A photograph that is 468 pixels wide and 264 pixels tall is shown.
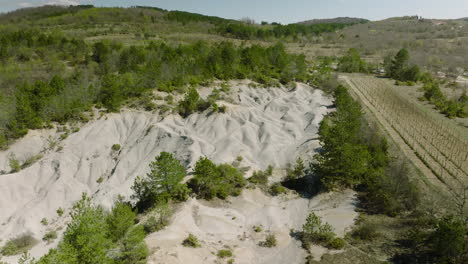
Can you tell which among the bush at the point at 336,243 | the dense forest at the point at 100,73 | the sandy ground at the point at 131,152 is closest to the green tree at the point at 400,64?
the dense forest at the point at 100,73

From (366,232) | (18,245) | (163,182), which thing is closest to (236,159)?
(163,182)

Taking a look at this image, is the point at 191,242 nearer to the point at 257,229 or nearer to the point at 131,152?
the point at 257,229

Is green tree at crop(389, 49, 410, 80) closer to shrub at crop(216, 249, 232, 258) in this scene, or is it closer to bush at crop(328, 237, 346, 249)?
bush at crop(328, 237, 346, 249)

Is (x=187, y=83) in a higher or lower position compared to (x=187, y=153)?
higher

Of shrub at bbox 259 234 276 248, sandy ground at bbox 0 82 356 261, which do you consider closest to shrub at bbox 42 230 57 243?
sandy ground at bbox 0 82 356 261

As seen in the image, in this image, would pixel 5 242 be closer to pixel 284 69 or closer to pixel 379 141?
A: pixel 379 141

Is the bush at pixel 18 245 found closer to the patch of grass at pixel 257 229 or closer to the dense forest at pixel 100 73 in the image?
the dense forest at pixel 100 73

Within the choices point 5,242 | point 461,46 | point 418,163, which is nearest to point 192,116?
point 5,242
